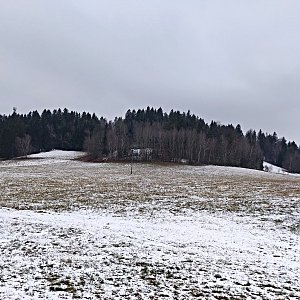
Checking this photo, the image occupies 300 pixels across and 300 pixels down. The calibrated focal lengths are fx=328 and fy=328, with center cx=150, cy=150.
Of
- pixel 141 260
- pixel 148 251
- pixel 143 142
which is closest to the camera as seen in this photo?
pixel 141 260

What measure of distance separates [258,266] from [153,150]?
283 feet

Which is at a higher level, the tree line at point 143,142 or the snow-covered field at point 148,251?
the tree line at point 143,142

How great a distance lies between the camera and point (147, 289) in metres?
8.27

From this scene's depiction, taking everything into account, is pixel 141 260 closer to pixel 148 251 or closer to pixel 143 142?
pixel 148 251

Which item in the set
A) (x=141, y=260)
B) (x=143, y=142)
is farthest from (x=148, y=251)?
(x=143, y=142)

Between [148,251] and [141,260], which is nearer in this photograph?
[141,260]

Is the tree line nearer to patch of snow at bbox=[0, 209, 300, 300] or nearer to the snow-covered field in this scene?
the snow-covered field

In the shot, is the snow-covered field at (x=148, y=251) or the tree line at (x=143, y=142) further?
the tree line at (x=143, y=142)

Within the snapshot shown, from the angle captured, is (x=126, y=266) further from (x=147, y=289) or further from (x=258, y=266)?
(x=258, y=266)

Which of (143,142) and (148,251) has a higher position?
(143,142)

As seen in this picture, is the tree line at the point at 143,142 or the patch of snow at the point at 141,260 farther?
the tree line at the point at 143,142

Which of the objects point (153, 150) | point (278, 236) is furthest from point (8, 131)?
point (278, 236)

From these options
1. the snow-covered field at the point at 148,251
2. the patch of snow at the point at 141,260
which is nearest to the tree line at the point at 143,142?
the snow-covered field at the point at 148,251

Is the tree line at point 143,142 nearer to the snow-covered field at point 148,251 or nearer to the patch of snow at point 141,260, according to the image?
the snow-covered field at point 148,251
